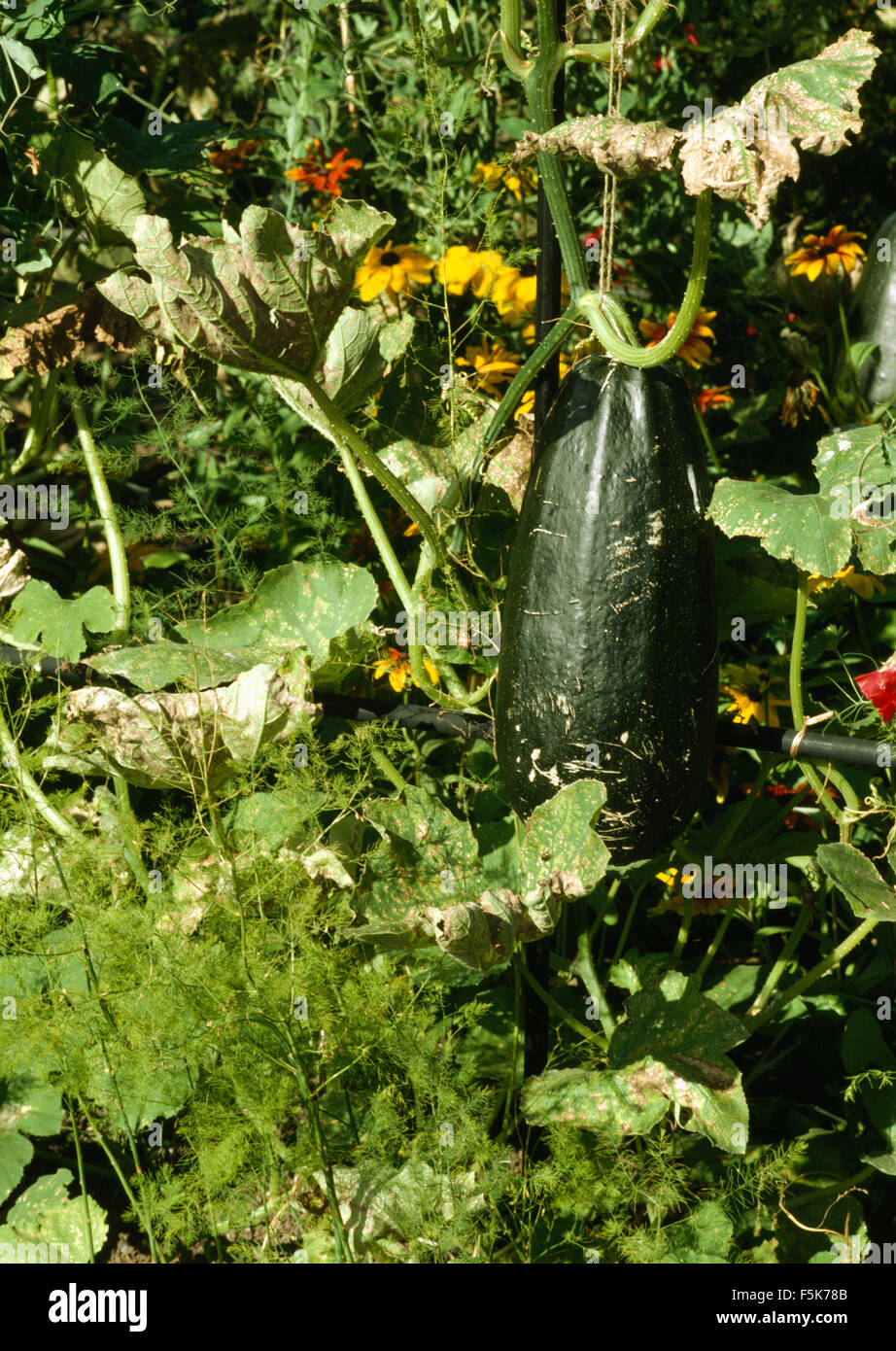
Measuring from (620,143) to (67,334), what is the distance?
1.08 m

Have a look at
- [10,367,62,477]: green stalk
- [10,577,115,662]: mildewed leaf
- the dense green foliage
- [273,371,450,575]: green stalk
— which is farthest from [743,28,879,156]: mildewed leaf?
[10,367,62,477]: green stalk

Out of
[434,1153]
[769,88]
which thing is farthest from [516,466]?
[434,1153]

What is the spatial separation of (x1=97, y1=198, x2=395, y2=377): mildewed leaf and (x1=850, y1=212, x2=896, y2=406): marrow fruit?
1.10m

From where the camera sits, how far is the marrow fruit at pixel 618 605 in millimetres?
1236

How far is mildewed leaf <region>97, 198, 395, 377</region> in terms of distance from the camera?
4.01 feet

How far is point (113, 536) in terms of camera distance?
1.80 metres

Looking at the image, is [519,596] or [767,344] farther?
[767,344]

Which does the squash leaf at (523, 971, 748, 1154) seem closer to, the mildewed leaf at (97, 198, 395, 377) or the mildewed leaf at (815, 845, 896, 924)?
the mildewed leaf at (815, 845, 896, 924)

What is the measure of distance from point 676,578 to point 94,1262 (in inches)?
41.9

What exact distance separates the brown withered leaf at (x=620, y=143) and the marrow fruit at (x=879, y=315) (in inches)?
45.0

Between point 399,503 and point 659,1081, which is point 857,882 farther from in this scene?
point 399,503

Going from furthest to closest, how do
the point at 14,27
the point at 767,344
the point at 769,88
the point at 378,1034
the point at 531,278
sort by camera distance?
1. the point at 767,344
2. the point at 531,278
3. the point at 14,27
4. the point at 378,1034
5. the point at 769,88

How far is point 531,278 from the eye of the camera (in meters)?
1.91

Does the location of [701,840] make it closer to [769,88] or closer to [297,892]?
[297,892]
